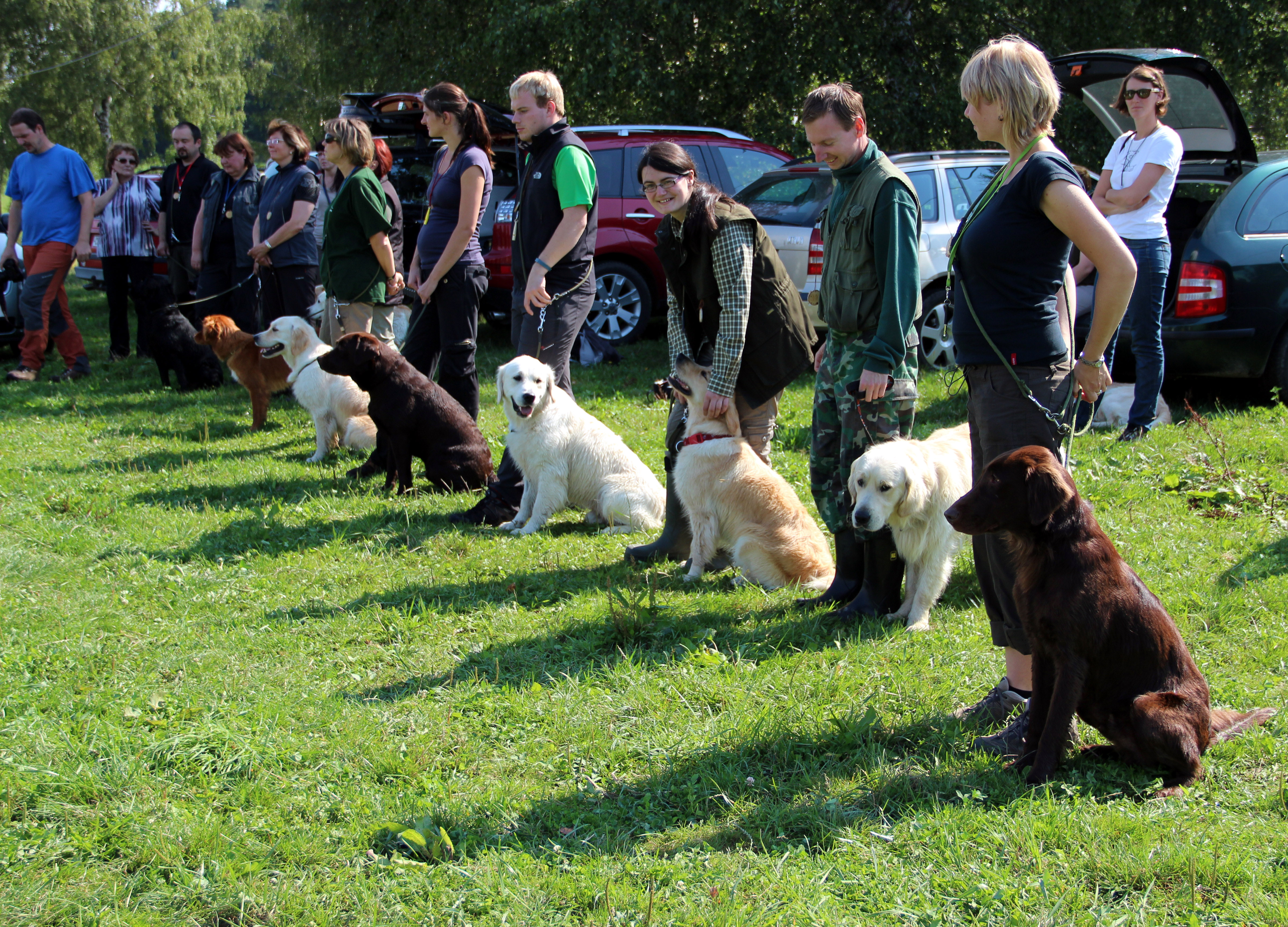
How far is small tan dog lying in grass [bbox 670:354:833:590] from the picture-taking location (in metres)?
4.34

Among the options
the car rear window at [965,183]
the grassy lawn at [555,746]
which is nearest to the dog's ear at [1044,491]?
the grassy lawn at [555,746]

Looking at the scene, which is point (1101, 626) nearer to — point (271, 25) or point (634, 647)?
point (634, 647)

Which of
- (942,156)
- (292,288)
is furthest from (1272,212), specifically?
(292,288)

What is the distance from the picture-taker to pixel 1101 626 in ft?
8.49

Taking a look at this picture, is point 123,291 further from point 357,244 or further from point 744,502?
point 744,502

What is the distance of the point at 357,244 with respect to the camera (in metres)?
6.39

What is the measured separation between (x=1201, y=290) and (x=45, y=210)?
10.2m

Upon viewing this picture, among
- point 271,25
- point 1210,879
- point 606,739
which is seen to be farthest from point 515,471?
point 271,25

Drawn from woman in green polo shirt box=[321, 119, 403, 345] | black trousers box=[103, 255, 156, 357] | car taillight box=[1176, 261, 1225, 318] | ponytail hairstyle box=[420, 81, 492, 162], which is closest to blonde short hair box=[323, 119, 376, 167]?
woman in green polo shirt box=[321, 119, 403, 345]

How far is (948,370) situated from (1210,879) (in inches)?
253

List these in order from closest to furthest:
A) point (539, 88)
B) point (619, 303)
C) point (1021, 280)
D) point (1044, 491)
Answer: point (1044, 491), point (1021, 280), point (539, 88), point (619, 303)

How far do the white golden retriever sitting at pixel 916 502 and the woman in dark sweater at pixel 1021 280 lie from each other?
2.22 ft

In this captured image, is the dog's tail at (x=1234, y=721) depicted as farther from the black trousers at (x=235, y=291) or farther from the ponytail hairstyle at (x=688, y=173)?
the black trousers at (x=235, y=291)

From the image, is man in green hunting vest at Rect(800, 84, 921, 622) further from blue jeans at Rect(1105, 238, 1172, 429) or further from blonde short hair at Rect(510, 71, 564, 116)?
blue jeans at Rect(1105, 238, 1172, 429)
